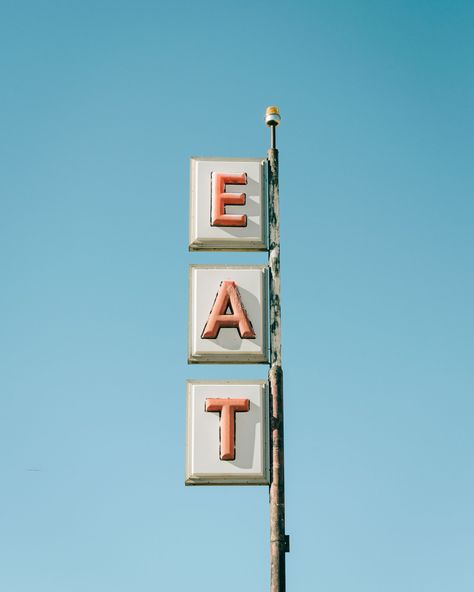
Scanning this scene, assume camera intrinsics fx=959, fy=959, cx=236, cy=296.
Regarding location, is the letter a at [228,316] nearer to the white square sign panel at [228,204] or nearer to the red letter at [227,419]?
the white square sign panel at [228,204]

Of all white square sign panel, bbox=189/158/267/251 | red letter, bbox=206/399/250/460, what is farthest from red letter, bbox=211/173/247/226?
red letter, bbox=206/399/250/460

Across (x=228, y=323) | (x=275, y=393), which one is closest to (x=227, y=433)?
(x=275, y=393)

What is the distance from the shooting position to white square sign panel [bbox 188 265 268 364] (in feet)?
35.8

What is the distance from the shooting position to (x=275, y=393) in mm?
10258

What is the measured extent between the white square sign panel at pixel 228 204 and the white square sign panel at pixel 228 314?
337 mm

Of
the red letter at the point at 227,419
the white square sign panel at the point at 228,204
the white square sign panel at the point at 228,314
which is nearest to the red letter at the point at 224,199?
the white square sign panel at the point at 228,204

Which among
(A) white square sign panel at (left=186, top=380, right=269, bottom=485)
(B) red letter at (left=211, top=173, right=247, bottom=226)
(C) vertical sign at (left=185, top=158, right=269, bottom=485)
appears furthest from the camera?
(B) red letter at (left=211, top=173, right=247, bottom=226)

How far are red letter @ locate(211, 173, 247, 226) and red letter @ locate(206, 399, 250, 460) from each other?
2215 millimetres

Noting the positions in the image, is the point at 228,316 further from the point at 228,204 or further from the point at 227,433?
the point at 228,204

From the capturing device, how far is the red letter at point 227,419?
34.4ft

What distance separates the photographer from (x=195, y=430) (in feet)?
34.9

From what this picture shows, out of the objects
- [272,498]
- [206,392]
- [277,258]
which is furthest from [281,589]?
[277,258]

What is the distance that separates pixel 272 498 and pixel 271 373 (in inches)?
54.2

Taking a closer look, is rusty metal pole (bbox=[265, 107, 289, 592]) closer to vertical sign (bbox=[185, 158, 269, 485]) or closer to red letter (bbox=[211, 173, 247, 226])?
vertical sign (bbox=[185, 158, 269, 485])
